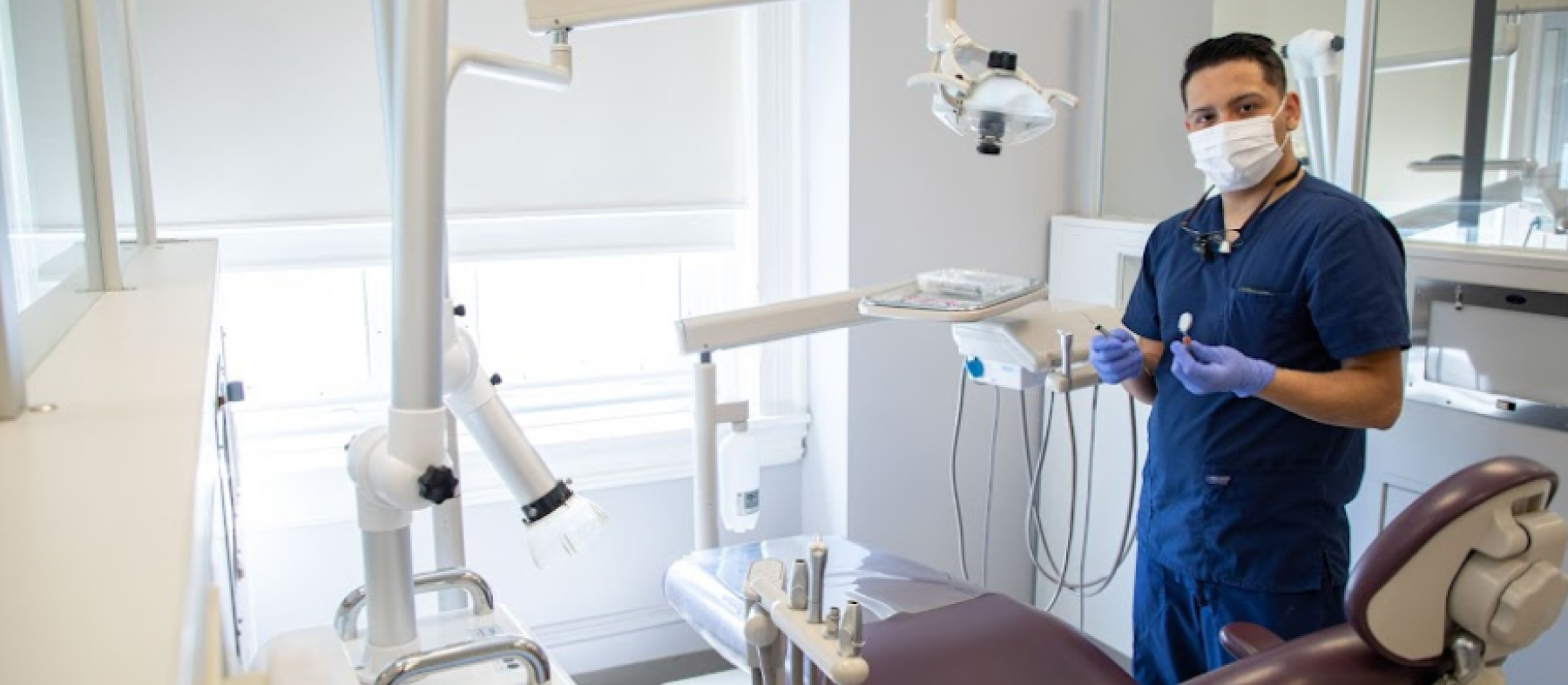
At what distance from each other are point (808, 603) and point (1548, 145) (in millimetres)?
1742

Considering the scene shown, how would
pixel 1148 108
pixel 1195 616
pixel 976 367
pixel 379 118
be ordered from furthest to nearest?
pixel 1148 108
pixel 379 118
pixel 976 367
pixel 1195 616

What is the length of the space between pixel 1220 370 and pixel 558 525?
999 millimetres

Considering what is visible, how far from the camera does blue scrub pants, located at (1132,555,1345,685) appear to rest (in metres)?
1.80

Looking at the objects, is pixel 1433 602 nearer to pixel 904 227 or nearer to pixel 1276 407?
pixel 1276 407

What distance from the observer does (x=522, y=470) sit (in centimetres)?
118

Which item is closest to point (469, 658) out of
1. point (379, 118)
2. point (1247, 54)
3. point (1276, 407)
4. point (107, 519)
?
point (107, 519)

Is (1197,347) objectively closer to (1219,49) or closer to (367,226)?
(1219,49)

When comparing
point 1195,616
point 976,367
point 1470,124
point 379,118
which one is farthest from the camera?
point 379,118

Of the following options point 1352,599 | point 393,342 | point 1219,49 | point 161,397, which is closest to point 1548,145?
point 1219,49

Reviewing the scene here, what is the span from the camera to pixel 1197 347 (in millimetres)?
1687

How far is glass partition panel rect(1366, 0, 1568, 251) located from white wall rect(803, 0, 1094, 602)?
927mm

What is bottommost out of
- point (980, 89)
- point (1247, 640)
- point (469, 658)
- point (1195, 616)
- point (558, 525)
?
point (1195, 616)

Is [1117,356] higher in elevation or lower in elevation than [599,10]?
lower

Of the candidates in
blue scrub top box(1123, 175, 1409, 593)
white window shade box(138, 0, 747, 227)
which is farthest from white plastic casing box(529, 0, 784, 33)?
white window shade box(138, 0, 747, 227)
